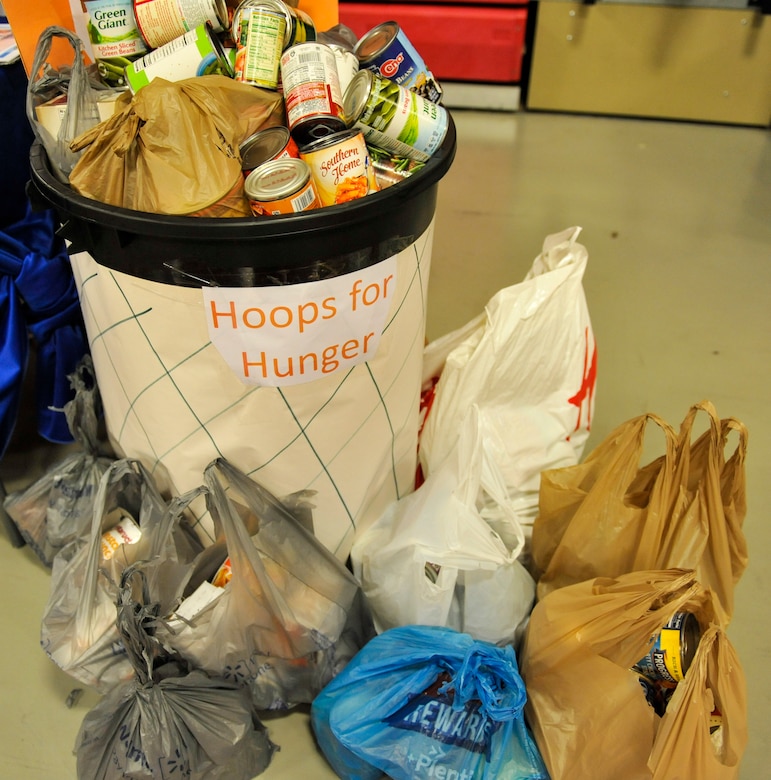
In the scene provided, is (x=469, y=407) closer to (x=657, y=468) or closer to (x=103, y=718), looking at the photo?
(x=657, y=468)

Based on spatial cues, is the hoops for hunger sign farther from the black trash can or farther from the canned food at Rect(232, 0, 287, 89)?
the canned food at Rect(232, 0, 287, 89)

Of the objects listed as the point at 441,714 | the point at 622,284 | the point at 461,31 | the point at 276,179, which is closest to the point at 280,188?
the point at 276,179

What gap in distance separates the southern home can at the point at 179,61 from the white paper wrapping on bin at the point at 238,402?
25 centimetres

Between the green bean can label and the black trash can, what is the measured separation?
16 cm

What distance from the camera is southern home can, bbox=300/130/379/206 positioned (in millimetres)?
868

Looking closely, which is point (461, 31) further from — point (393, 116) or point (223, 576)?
point (223, 576)

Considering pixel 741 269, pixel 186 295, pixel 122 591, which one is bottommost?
pixel 741 269

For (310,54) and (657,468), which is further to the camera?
(657,468)

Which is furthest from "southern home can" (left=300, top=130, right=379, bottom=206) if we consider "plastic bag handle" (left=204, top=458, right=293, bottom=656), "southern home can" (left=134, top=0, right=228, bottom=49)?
"plastic bag handle" (left=204, top=458, right=293, bottom=656)

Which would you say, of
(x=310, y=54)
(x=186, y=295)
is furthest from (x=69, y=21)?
(x=186, y=295)

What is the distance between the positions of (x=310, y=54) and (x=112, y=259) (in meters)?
0.35

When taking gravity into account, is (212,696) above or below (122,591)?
below

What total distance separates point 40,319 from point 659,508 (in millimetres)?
1098

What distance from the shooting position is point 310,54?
0.91 m
